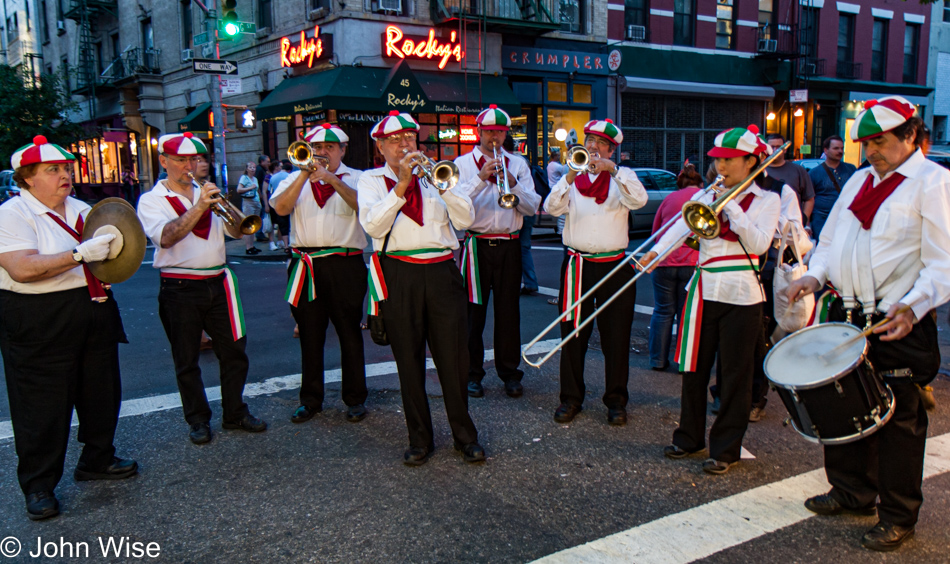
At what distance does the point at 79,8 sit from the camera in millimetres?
29516

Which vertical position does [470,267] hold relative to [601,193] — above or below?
below

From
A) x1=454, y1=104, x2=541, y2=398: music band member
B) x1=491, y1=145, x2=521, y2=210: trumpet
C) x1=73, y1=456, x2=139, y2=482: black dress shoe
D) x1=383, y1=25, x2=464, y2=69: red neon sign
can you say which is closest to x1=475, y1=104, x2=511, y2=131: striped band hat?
x1=454, y1=104, x2=541, y2=398: music band member

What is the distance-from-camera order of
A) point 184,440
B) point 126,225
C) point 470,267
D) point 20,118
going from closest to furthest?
point 126,225, point 184,440, point 470,267, point 20,118

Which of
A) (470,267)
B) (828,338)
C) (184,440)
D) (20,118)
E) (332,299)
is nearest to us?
(828,338)

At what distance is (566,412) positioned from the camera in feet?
17.2

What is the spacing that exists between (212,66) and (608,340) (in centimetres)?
1159

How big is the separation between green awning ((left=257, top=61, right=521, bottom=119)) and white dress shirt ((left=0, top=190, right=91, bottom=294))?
1410cm

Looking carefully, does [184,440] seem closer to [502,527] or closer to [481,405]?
[481,405]

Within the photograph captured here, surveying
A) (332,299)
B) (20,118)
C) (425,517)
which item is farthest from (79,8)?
(425,517)

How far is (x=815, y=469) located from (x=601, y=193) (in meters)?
2.27

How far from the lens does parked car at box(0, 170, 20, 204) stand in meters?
21.5

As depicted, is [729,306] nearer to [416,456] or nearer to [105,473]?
[416,456]

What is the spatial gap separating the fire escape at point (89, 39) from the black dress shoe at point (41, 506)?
30.7 m

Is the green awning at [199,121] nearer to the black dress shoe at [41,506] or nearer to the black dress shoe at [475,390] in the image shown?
the black dress shoe at [475,390]
